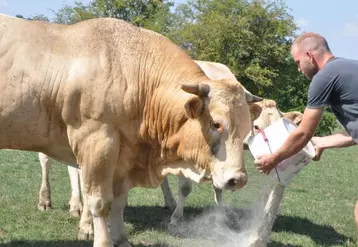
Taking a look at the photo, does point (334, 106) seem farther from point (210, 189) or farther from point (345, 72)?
point (210, 189)

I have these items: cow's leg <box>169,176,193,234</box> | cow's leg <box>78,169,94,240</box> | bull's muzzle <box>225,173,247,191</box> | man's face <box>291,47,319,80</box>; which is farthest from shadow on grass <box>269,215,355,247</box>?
man's face <box>291,47,319,80</box>

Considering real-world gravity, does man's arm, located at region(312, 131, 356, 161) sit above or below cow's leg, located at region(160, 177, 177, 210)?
above

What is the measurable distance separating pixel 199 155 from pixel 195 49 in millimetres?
39540

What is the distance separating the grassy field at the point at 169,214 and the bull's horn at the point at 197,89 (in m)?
1.95

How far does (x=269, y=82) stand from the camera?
40750mm

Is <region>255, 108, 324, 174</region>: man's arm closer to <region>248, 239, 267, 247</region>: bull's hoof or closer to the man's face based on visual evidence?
the man's face

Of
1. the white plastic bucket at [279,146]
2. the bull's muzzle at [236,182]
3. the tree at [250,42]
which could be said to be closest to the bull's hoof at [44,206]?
the white plastic bucket at [279,146]

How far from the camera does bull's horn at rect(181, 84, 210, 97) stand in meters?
5.51

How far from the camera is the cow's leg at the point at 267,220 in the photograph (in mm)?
7141

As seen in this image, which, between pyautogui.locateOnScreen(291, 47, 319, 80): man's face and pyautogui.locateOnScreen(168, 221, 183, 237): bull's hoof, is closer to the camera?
pyautogui.locateOnScreen(291, 47, 319, 80): man's face

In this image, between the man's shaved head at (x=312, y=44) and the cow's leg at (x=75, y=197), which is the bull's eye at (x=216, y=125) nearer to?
the man's shaved head at (x=312, y=44)

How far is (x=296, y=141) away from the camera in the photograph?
5.81 meters

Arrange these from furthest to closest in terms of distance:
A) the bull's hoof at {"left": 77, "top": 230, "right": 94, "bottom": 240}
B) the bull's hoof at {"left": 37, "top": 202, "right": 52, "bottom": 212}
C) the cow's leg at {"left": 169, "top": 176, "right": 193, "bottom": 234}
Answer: the bull's hoof at {"left": 37, "top": 202, "right": 52, "bottom": 212}
the cow's leg at {"left": 169, "top": 176, "right": 193, "bottom": 234}
the bull's hoof at {"left": 77, "top": 230, "right": 94, "bottom": 240}

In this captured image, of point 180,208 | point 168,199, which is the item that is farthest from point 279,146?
point 168,199
